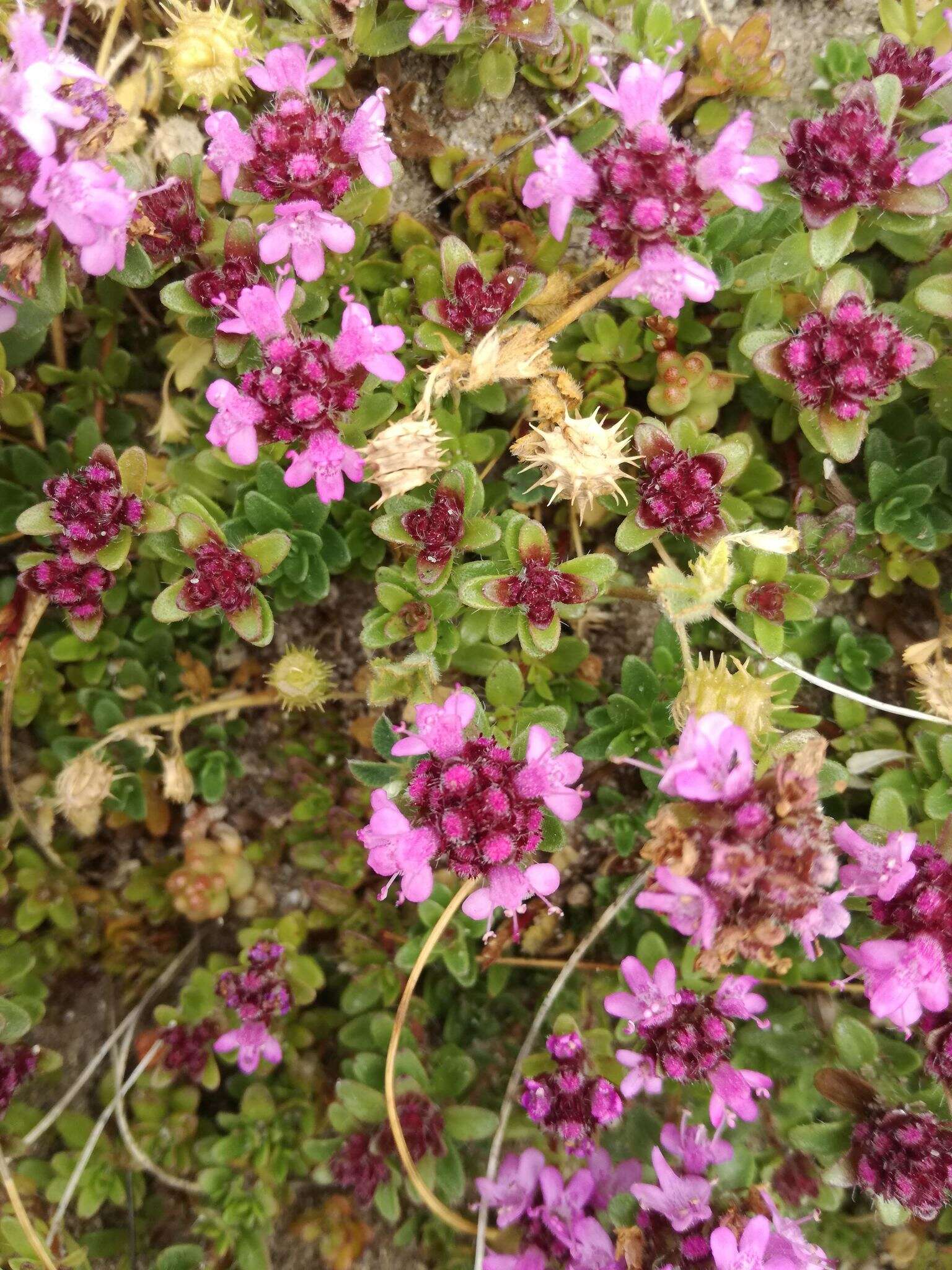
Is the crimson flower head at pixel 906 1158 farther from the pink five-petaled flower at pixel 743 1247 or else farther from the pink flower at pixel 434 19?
the pink flower at pixel 434 19

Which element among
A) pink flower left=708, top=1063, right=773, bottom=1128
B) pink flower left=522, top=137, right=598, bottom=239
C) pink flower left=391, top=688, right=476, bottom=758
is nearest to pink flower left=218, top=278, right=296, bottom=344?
pink flower left=522, top=137, right=598, bottom=239

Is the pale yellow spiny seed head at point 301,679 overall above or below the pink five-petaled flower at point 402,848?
below

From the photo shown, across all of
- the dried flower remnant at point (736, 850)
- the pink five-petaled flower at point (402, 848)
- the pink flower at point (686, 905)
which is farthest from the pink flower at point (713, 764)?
the pink five-petaled flower at point (402, 848)

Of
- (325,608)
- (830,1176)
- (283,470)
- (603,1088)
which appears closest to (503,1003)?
(603,1088)

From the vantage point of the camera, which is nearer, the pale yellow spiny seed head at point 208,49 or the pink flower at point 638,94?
the pink flower at point 638,94

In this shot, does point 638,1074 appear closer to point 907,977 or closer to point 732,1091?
point 732,1091

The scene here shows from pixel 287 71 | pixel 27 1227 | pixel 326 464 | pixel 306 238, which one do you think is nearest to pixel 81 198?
pixel 306 238

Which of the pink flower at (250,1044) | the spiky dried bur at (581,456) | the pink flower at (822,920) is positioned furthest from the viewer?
the pink flower at (250,1044)
